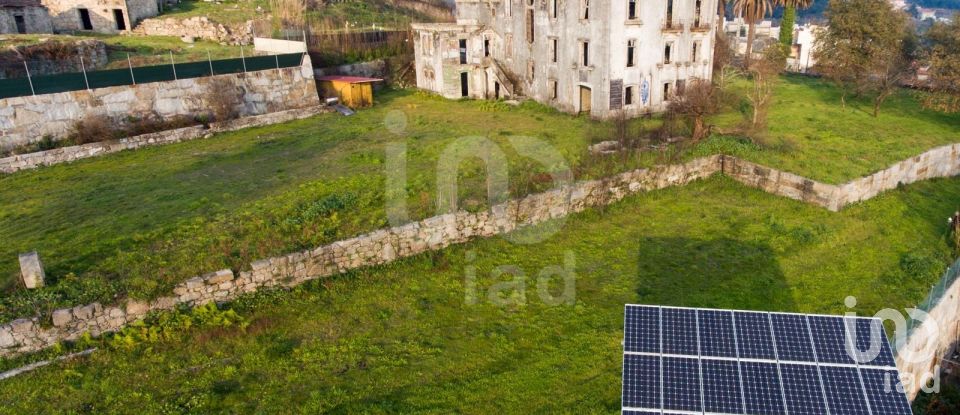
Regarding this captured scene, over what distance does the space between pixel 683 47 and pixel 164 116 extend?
25500 mm

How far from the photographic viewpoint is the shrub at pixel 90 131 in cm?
2506

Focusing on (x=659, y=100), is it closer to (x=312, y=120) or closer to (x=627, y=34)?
(x=627, y=34)

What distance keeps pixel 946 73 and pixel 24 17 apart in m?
50.5

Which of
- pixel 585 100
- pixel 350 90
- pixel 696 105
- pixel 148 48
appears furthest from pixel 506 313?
pixel 148 48

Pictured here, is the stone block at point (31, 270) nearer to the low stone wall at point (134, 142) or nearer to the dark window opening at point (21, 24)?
the low stone wall at point (134, 142)

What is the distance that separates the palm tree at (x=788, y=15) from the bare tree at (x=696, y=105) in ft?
65.0

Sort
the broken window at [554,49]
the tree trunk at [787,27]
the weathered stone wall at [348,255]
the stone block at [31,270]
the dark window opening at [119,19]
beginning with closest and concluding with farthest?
the weathered stone wall at [348,255], the stone block at [31,270], the broken window at [554,49], the dark window opening at [119,19], the tree trunk at [787,27]

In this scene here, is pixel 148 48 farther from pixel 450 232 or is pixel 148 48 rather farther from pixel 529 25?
pixel 450 232

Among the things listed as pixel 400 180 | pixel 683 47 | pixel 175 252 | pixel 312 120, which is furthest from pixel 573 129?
pixel 175 252

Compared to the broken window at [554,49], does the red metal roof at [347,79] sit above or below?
below

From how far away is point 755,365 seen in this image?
335 inches

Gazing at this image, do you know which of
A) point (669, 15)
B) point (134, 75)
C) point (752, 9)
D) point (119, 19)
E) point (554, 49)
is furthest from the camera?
point (752, 9)

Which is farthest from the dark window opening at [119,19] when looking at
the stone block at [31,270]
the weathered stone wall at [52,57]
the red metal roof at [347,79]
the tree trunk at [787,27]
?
the tree trunk at [787,27]

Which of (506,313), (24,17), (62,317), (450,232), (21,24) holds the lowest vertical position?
(506,313)
